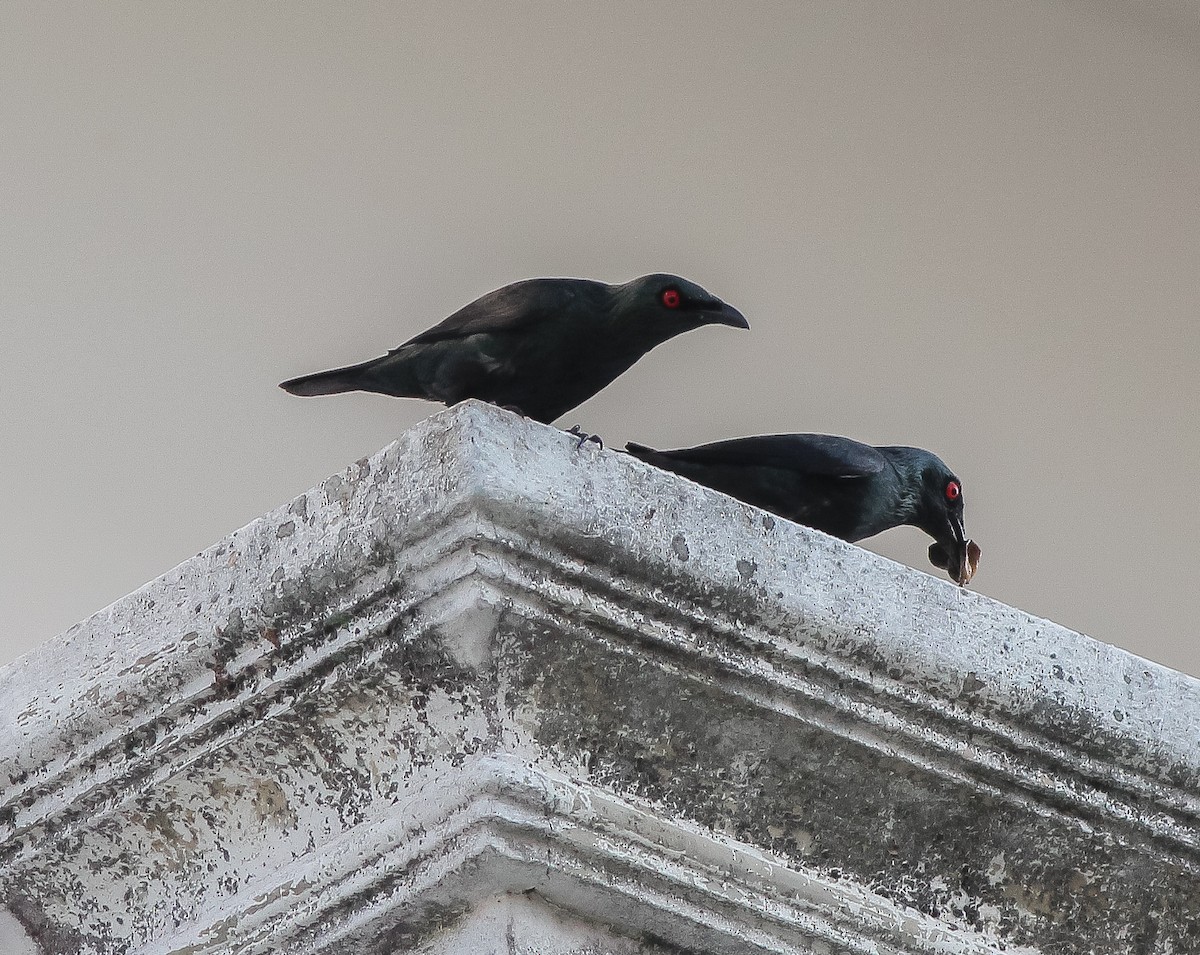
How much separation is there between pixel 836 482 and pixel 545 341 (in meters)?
0.13

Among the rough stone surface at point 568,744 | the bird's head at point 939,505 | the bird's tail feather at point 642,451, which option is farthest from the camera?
the bird's head at point 939,505

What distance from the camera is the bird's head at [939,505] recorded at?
0.75m

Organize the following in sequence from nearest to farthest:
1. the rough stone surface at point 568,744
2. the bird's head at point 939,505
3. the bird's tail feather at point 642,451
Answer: the rough stone surface at point 568,744, the bird's tail feather at point 642,451, the bird's head at point 939,505

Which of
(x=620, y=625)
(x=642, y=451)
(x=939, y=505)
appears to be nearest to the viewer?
Answer: (x=620, y=625)

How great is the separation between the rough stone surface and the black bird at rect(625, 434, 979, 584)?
14 centimetres

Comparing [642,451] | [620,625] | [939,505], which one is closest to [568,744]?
[620,625]

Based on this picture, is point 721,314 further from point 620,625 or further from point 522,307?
point 620,625

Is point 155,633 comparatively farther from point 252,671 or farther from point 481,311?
point 481,311

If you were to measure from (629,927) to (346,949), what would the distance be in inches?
3.2

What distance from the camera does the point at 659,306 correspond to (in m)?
0.68

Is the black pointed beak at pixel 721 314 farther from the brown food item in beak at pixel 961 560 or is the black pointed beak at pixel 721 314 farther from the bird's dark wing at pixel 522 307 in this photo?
the brown food item in beak at pixel 961 560

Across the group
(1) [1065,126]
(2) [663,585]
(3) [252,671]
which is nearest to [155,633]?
(3) [252,671]

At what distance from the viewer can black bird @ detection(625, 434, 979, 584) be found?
0.66m

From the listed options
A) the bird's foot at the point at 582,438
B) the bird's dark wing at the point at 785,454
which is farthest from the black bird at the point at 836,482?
the bird's foot at the point at 582,438
